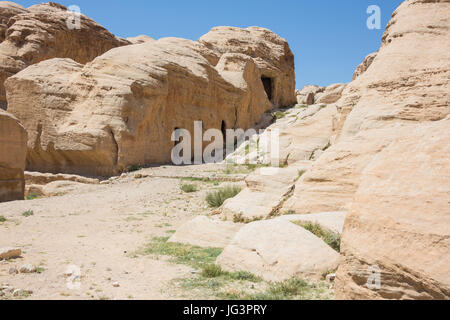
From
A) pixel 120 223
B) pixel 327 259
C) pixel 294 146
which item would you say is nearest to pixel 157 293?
pixel 327 259

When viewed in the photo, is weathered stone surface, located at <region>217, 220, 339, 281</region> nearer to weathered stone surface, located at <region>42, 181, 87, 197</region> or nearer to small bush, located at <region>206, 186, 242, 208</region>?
small bush, located at <region>206, 186, 242, 208</region>

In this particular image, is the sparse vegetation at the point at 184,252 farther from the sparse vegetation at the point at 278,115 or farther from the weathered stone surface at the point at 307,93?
the weathered stone surface at the point at 307,93

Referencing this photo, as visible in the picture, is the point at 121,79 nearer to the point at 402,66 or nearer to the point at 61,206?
the point at 61,206

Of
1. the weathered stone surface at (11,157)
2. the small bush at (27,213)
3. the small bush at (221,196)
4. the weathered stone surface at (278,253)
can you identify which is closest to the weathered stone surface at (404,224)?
the weathered stone surface at (278,253)

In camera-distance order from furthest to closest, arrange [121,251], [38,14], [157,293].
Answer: [38,14] → [121,251] → [157,293]

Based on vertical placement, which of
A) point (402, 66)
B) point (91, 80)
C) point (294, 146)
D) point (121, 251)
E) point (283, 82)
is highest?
point (283, 82)

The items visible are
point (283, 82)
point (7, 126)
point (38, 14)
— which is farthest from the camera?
point (283, 82)

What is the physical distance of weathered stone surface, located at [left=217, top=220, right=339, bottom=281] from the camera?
4.79 meters

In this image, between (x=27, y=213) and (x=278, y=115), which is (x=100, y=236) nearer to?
(x=27, y=213)

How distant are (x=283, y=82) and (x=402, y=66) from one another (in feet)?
81.5

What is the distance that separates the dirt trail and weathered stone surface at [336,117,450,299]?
2.13 meters

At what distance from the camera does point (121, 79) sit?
16844mm

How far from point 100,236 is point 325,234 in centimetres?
463

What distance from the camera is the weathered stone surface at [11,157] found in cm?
1199
